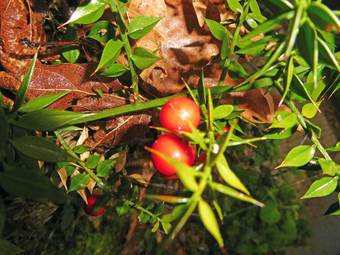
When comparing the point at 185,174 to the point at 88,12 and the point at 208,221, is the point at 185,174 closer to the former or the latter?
the point at 208,221

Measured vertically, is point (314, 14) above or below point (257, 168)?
above

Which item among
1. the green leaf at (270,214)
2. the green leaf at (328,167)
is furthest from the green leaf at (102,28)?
the green leaf at (270,214)

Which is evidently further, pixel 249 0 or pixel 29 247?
pixel 29 247

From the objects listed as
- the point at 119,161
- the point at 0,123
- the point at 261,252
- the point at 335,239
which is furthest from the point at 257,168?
the point at 0,123

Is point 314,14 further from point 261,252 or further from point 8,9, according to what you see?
point 261,252

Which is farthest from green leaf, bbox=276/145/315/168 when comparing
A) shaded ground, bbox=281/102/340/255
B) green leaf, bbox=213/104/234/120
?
shaded ground, bbox=281/102/340/255

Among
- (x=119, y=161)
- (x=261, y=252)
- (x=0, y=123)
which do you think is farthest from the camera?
(x=261, y=252)

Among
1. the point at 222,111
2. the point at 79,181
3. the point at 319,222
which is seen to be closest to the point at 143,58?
the point at 222,111
